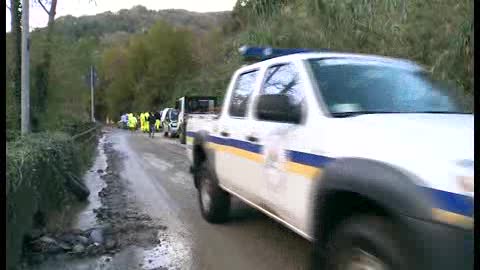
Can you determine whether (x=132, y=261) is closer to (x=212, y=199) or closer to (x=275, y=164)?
(x=212, y=199)

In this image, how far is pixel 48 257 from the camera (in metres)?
5.62

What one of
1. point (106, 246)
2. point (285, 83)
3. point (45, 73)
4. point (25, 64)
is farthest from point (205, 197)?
point (45, 73)

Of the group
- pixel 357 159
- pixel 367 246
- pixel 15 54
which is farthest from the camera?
pixel 15 54

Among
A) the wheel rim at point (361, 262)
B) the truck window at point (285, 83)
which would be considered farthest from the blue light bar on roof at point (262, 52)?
the wheel rim at point (361, 262)

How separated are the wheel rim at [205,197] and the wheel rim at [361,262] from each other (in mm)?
3638

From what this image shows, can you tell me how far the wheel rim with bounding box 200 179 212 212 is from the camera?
692 cm

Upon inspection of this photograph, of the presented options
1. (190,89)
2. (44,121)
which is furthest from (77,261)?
(190,89)

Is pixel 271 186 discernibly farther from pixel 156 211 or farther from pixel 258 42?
pixel 258 42

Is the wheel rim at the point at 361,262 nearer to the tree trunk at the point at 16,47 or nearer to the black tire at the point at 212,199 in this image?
the black tire at the point at 212,199

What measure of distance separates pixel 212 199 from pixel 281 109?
2.74m

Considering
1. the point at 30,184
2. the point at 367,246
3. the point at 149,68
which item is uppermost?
the point at 149,68

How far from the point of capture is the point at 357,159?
3350mm

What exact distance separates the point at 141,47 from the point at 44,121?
2349 inches

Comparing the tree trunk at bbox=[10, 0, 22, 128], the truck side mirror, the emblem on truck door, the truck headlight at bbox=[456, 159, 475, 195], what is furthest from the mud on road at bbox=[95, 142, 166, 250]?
the truck headlight at bbox=[456, 159, 475, 195]
